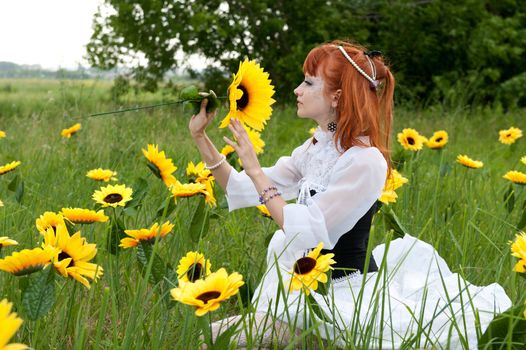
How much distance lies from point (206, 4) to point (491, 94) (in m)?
3.44

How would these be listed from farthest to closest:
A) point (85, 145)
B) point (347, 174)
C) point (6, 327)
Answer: point (85, 145), point (347, 174), point (6, 327)

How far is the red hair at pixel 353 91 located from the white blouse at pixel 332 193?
35 millimetres

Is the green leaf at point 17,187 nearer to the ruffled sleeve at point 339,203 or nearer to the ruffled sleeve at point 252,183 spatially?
the ruffled sleeve at point 252,183

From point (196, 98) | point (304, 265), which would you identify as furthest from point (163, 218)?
point (196, 98)

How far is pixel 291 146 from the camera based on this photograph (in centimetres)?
400

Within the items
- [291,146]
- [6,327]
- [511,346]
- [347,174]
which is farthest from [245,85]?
[291,146]

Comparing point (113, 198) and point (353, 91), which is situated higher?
point (353, 91)

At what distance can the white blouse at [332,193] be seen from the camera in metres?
1.47

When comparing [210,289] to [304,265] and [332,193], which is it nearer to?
[304,265]

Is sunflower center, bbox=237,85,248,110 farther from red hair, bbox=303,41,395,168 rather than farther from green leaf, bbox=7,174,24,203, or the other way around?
green leaf, bbox=7,174,24,203

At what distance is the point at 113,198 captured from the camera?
1557mm

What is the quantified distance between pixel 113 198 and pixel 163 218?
1.34ft

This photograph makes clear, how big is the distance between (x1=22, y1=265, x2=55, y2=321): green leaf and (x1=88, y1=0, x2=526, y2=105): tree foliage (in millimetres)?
6159

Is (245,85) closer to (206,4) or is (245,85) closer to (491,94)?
(206,4)
